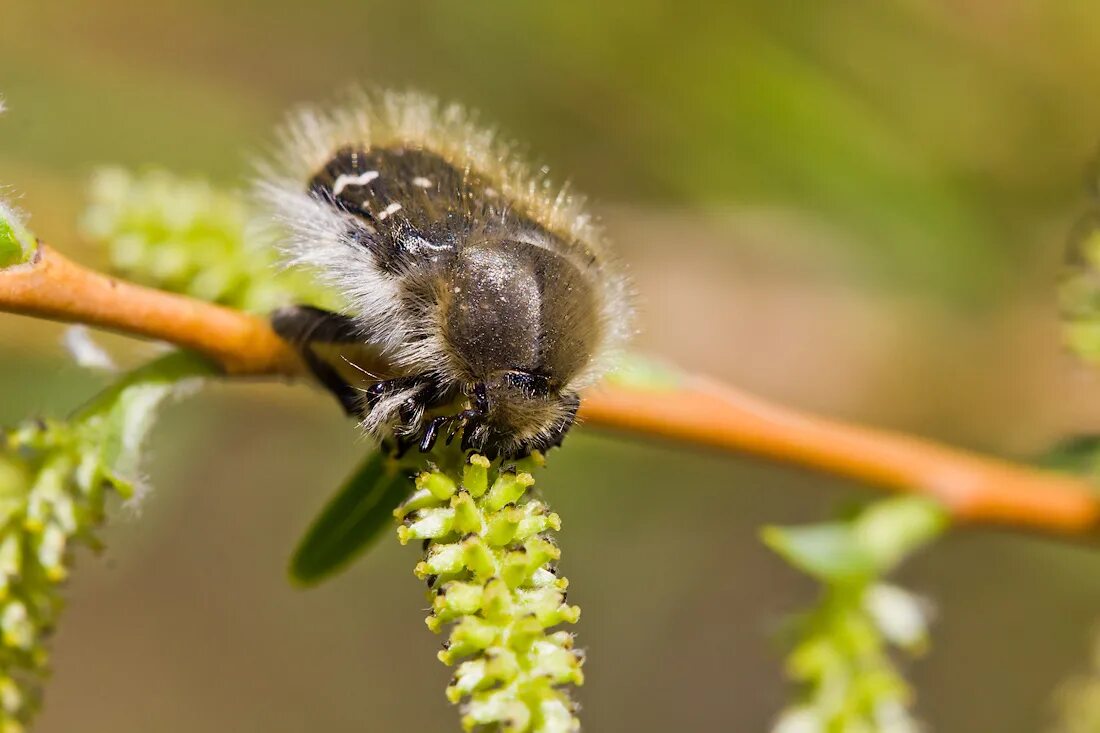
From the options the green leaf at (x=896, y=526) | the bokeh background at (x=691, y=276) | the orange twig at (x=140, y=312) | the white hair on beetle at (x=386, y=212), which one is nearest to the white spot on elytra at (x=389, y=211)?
the white hair on beetle at (x=386, y=212)

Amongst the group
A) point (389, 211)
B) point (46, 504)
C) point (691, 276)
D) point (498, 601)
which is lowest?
point (498, 601)

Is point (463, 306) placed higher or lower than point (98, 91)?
lower

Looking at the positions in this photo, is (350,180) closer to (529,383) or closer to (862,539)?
(529,383)

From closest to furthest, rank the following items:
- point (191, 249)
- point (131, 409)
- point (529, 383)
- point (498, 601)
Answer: point (498, 601), point (529, 383), point (131, 409), point (191, 249)

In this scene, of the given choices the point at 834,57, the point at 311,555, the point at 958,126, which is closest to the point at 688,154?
the point at 834,57

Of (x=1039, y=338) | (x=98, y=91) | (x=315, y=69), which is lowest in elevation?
(x=1039, y=338)

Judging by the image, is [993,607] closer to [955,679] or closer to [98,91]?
[955,679]

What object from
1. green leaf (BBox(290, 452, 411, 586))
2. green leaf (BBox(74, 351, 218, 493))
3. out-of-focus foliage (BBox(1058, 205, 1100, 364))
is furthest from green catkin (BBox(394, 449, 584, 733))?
out-of-focus foliage (BBox(1058, 205, 1100, 364))

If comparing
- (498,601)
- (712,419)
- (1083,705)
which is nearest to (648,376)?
(712,419)
